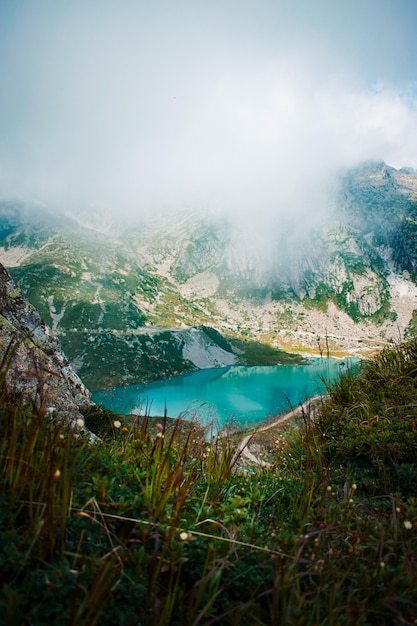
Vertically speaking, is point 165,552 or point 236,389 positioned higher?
point 236,389

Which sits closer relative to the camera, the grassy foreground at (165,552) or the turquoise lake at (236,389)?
the grassy foreground at (165,552)

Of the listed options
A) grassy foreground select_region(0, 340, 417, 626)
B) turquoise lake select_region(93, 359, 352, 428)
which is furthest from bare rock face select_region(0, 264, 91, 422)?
turquoise lake select_region(93, 359, 352, 428)

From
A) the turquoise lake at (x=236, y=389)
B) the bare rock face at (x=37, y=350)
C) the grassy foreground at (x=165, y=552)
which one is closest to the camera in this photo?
the grassy foreground at (x=165, y=552)

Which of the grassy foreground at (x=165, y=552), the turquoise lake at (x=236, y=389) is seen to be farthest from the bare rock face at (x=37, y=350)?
the turquoise lake at (x=236, y=389)

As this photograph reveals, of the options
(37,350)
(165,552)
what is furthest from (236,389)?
(165,552)

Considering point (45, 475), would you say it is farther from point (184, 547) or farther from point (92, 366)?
point (92, 366)

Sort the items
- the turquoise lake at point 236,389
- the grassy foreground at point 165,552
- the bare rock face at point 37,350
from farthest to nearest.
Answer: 1. the turquoise lake at point 236,389
2. the bare rock face at point 37,350
3. the grassy foreground at point 165,552

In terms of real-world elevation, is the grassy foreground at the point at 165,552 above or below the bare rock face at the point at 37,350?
below

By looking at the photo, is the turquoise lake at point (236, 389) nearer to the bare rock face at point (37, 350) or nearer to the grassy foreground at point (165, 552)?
the bare rock face at point (37, 350)

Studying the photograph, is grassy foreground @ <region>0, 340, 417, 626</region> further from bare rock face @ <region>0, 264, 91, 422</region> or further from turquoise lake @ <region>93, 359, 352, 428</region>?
turquoise lake @ <region>93, 359, 352, 428</region>

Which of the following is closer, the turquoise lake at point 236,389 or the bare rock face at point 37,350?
the bare rock face at point 37,350

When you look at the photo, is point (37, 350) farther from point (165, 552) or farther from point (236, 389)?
point (236, 389)

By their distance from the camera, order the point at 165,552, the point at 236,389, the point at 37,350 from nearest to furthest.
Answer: the point at 165,552, the point at 37,350, the point at 236,389

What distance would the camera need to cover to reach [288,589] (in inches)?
87.4
